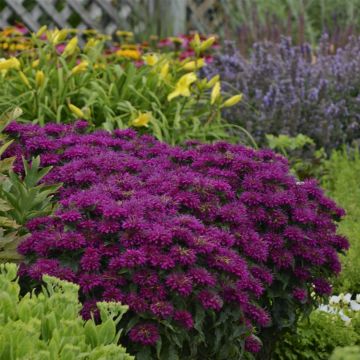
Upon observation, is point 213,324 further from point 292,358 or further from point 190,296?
point 292,358

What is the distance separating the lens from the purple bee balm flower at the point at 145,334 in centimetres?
259

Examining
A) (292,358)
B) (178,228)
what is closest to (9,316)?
(178,228)

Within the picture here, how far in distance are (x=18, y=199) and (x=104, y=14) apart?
23.6ft

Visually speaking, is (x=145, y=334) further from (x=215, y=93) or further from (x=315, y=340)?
(x=215, y=93)

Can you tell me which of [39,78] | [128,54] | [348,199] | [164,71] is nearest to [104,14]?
[128,54]

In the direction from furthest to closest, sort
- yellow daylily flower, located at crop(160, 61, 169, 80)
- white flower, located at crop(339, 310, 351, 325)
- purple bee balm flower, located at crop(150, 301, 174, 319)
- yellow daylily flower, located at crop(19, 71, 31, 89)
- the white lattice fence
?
the white lattice fence
yellow daylily flower, located at crop(160, 61, 169, 80)
yellow daylily flower, located at crop(19, 71, 31, 89)
white flower, located at crop(339, 310, 351, 325)
purple bee balm flower, located at crop(150, 301, 174, 319)

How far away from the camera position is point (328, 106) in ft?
21.9

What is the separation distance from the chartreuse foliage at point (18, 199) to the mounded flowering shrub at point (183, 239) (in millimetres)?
77

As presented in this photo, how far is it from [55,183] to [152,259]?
0.82 meters

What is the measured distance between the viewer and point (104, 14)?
10094 millimetres

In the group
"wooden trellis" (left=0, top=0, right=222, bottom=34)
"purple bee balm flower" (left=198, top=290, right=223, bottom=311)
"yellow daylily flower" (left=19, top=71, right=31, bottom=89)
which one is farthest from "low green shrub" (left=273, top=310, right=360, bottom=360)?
"wooden trellis" (left=0, top=0, right=222, bottom=34)

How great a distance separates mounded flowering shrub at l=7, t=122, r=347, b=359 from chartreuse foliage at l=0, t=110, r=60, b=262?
0.08 m

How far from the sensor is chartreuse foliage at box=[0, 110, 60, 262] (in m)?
3.07

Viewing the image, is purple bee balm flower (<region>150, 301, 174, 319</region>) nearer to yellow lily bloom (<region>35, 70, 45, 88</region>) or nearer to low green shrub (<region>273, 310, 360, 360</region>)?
low green shrub (<region>273, 310, 360, 360</region>)
